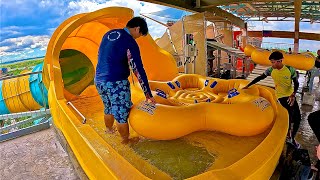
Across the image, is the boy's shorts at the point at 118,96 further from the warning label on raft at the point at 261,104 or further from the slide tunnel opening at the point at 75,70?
the slide tunnel opening at the point at 75,70

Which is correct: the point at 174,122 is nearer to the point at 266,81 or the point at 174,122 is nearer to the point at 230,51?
the point at 266,81

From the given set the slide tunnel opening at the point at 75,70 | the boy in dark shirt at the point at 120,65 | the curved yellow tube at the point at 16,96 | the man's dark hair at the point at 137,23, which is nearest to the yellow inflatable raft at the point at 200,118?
the boy in dark shirt at the point at 120,65

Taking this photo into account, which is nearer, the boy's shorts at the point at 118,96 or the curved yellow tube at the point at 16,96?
the boy's shorts at the point at 118,96

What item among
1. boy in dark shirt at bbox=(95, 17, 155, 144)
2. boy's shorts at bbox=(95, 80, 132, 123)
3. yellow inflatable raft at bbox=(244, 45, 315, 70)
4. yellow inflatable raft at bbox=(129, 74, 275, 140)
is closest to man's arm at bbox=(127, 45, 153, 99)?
boy in dark shirt at bbox=(95, 17, 155, 144)

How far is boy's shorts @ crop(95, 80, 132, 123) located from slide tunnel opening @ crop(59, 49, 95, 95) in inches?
106

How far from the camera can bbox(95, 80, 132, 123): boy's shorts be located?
7.73 ft

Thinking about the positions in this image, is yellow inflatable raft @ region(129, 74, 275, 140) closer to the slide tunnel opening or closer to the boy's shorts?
the boy's shorts

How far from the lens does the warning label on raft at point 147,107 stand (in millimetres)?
2384

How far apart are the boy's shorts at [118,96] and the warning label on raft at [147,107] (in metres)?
0.11

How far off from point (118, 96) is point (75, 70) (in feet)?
9.80

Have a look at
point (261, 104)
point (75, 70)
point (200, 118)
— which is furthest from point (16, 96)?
point (261, 104)

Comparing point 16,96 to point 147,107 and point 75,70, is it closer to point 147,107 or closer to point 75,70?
point 75,70

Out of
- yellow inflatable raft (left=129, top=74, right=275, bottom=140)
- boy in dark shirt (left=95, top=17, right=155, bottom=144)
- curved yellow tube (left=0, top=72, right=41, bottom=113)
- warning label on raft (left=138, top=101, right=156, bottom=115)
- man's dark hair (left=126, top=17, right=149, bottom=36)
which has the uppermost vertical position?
man's dark hair (left=126, top=17, right=149, bottom=36)

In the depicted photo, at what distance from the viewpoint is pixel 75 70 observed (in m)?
5.02
